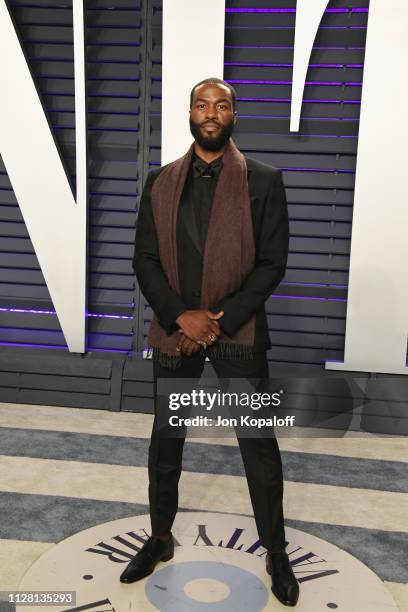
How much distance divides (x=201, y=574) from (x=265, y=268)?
1.08 metres

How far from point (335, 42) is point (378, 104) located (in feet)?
1.55

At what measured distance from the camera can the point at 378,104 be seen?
4.05 m

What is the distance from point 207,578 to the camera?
95.7 inches

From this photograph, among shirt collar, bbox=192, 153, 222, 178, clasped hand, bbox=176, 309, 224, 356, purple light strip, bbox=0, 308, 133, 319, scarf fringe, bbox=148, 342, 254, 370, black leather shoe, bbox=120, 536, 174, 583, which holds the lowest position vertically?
black leather shoe, bbox=120, 536, 174, 583

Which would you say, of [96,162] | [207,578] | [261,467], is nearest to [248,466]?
[261,467]

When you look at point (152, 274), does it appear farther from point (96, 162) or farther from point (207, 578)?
point (96, 162)

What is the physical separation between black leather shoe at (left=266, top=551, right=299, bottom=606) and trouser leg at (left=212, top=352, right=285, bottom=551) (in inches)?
1.7

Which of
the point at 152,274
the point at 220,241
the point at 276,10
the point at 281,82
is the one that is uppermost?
the point at 276,10

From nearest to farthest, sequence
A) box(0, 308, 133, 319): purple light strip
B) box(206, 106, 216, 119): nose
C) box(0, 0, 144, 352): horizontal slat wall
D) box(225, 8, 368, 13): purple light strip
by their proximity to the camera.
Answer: box(206, 106, 216, 119): nose
box(225, 8, 368, 13): purple light strip
box(0, 0, 144, 352): horizontal slat wall
box(0, 308, 133, 319): purple light strip

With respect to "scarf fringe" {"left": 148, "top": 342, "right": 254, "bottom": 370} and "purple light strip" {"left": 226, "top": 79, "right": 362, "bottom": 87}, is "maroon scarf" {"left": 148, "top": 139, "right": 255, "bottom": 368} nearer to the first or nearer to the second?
"scarf fringe" {"left": 148, "top": 342, "right": 254, "bottom": 370}

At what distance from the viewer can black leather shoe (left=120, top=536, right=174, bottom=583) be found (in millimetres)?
2402

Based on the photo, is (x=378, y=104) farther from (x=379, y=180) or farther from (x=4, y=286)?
(x=4, y=286)

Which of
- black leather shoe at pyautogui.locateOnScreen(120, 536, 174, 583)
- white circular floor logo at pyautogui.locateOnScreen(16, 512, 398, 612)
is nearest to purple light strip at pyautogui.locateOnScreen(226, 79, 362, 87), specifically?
white circular floor logo at pyautogui.locateOnScreen(16, 512, 398, 612)

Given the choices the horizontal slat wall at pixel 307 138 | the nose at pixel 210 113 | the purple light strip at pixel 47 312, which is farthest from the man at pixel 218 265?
the purple light strip at pixel 47 312
